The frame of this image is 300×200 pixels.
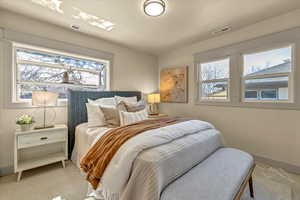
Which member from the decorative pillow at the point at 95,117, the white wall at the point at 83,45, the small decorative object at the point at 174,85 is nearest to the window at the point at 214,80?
the small decorative object at the point at 174,85

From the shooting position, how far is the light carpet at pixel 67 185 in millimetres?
1607

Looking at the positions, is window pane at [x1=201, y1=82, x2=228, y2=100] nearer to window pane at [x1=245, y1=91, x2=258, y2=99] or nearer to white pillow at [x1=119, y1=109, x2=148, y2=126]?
window pane at [x1=245, y1=91, x2=258, y2=99]

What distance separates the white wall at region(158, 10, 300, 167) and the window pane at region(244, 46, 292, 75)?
0.71 feet

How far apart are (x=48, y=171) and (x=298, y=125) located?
4015mm

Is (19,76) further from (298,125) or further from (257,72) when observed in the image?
(298,125)

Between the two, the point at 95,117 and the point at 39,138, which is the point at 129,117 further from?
the point at 39,138

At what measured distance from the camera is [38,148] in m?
2.35

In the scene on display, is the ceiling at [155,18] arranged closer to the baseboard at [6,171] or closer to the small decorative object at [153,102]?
the small decorative object at [153,102]

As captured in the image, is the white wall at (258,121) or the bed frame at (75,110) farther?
the bed frame at (75,110)

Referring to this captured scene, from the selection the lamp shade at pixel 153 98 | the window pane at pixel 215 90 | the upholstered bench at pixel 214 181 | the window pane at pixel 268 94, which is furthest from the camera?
the lamp shade at pixel 153 98

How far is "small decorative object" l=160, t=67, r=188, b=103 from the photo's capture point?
359cm

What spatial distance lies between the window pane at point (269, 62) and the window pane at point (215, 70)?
369mm

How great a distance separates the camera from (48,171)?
218 cm

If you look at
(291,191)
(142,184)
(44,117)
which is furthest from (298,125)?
(44,117)
